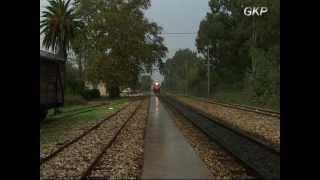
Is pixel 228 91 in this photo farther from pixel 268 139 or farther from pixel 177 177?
pixel 177 177

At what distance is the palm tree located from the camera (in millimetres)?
55344

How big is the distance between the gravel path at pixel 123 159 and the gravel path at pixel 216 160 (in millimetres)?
1661

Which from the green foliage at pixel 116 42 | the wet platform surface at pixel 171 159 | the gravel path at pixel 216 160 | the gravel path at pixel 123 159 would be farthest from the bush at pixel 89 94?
the gravel path at pixel 216 160

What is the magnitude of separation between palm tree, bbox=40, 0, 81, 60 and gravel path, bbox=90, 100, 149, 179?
35.0m

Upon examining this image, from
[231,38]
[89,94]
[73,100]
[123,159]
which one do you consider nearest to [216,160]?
[123,159]

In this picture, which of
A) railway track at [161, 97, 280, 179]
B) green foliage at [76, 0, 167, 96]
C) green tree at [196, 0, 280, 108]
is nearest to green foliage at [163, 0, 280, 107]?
green tree at [196, 0, 280, 108]

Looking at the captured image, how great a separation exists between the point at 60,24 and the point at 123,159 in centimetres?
4517

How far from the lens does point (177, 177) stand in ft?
36.9

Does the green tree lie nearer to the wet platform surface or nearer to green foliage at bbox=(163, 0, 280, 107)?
green foliage at bbox=(163, 0, 280, 107)

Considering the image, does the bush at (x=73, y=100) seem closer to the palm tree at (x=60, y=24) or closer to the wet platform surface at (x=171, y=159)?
the palm tree at (x=60, y=24)
